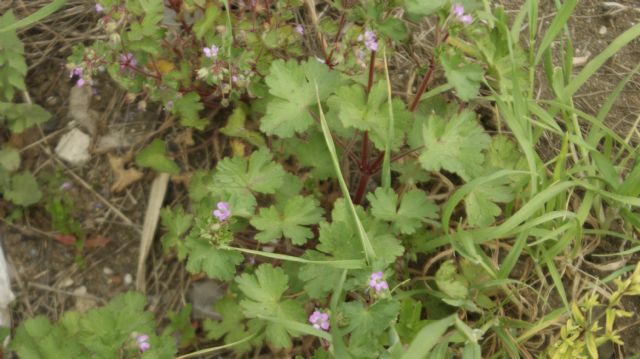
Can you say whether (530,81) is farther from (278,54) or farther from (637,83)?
(278,54)

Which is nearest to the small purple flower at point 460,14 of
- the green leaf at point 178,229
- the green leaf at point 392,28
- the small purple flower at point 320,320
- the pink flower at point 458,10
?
the pink flower at point 458,10

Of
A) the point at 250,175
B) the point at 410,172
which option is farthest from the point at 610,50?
the point at 250,175

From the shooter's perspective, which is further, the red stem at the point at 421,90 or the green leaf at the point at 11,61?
the green leaf at the point at 11,61

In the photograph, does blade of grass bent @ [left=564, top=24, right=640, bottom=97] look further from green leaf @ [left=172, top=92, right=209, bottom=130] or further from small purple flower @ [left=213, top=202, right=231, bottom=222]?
green leaf @ [left=172, top=92, right=209, bottom=130]

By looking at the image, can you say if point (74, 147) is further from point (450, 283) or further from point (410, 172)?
point (450, 283)

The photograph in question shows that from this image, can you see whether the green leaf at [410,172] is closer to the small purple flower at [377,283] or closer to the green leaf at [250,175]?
the green leaf at [250,175]

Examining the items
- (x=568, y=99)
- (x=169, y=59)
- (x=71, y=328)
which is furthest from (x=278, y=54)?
(x=71, y=328)
